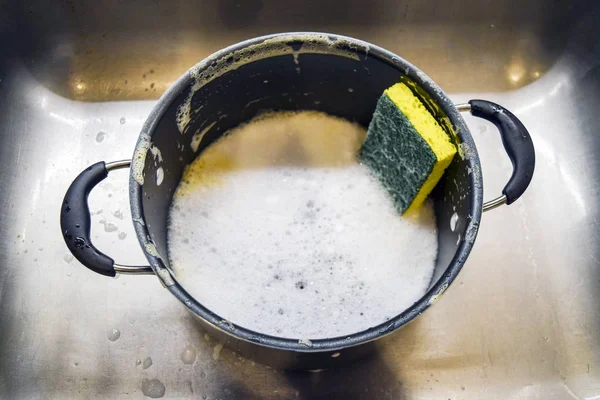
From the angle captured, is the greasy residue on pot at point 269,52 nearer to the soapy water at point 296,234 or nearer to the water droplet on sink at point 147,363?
the soapy water at point 296,234

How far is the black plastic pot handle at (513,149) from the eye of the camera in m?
0.56

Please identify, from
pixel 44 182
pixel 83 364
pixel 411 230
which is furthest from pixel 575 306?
pixel 44 182

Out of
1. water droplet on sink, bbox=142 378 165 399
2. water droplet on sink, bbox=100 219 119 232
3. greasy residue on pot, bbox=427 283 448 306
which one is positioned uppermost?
greasy residue on pot, bbox=427 283 448 306

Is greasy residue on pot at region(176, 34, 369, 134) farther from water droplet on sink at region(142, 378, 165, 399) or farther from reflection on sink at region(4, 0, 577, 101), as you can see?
water droplet on sink at region(142, 378, 165, 399)

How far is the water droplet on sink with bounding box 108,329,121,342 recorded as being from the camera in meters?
0.69

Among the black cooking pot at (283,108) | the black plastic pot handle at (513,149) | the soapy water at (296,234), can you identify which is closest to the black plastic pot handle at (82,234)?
the black cooking pot at (283,108)

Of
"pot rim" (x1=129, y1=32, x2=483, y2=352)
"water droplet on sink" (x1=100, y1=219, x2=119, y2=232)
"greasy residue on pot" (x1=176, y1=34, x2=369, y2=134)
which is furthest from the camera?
"water droplet on sink" (x1=100, y1=219, x2=119, y2=232)

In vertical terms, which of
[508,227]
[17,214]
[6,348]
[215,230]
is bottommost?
[6,348]

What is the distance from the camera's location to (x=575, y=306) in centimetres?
73

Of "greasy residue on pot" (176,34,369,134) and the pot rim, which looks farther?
"greasy residue on pot" (176,34,369,134)

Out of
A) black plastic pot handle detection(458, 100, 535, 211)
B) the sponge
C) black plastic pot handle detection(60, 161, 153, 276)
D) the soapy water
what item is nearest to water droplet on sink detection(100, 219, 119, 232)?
the soapy water

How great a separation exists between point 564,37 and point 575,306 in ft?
1.33

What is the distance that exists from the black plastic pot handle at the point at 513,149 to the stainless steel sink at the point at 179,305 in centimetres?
20

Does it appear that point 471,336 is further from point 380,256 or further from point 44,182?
point 44,182
